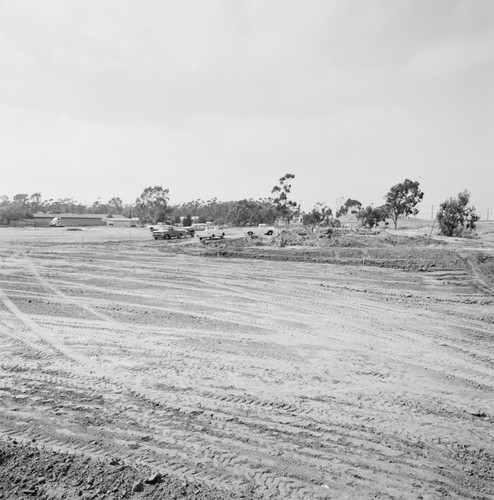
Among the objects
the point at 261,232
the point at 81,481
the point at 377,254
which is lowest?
the point at 81,481

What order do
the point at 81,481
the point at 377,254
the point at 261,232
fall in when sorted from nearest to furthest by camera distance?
the point at 81,481
the point at 377,254
the point at 261,232

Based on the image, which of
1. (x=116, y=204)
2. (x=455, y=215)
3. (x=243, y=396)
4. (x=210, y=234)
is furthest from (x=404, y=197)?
(x=116, y=204)

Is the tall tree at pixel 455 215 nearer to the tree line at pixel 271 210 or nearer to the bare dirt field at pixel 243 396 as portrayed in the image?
the tree line at pixel 271 210

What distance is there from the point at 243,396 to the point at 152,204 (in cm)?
10693

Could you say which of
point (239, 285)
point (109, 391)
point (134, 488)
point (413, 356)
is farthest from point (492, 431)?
point (239, 285)

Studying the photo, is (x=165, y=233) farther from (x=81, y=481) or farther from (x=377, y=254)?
(x=81, y=481)

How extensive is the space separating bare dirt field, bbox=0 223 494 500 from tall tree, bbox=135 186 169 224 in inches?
3772

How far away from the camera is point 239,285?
1520 centimetres

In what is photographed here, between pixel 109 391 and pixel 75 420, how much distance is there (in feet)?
2.65

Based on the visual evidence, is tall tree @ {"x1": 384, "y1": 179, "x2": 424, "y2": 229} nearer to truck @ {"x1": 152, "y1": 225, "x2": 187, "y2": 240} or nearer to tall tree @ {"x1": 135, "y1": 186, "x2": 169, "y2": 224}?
truck @ {"x1": 152, "y1": 225, "x2": 187, "y2": 240}

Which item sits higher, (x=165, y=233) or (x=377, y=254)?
(x=165, y=233)

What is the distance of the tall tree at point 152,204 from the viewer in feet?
348

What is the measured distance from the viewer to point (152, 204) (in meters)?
108

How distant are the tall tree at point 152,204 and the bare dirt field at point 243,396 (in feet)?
314
